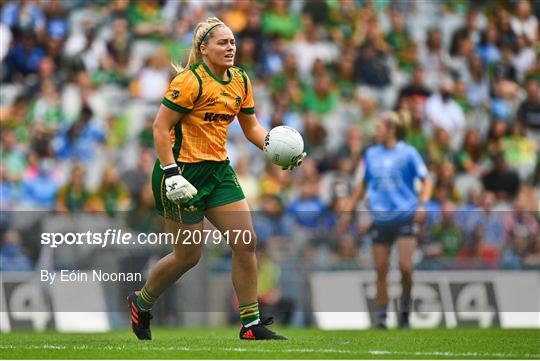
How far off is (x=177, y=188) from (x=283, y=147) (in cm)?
97

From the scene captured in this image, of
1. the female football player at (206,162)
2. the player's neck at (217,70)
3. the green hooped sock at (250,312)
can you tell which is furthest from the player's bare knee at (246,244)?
the player's neck at (217,70)

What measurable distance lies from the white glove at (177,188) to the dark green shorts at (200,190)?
29 cm

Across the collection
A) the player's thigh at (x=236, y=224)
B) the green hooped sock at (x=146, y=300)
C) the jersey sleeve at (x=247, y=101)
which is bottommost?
the green hooped sock at (x=146, y=300)

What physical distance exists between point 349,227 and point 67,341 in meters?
5.28

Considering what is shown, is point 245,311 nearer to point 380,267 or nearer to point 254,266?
point 254,266

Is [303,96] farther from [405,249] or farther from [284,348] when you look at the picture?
[284,348]

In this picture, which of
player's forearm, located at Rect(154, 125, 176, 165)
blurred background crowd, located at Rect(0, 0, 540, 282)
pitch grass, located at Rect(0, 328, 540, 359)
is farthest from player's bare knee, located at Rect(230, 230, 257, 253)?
blurred background crowd, located at Rect(0, 0, 540, 282)

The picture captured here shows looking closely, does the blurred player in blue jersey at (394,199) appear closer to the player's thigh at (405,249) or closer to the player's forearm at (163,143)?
the player's thigh at (405,249)

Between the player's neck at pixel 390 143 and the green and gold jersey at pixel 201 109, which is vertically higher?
the green and gold jersey at pixel 201 109

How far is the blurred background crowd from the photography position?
52.9ft

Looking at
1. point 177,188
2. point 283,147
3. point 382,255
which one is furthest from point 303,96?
point 177,188

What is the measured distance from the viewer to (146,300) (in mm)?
9352

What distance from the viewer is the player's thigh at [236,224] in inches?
350

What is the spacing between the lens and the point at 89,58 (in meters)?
18.0
